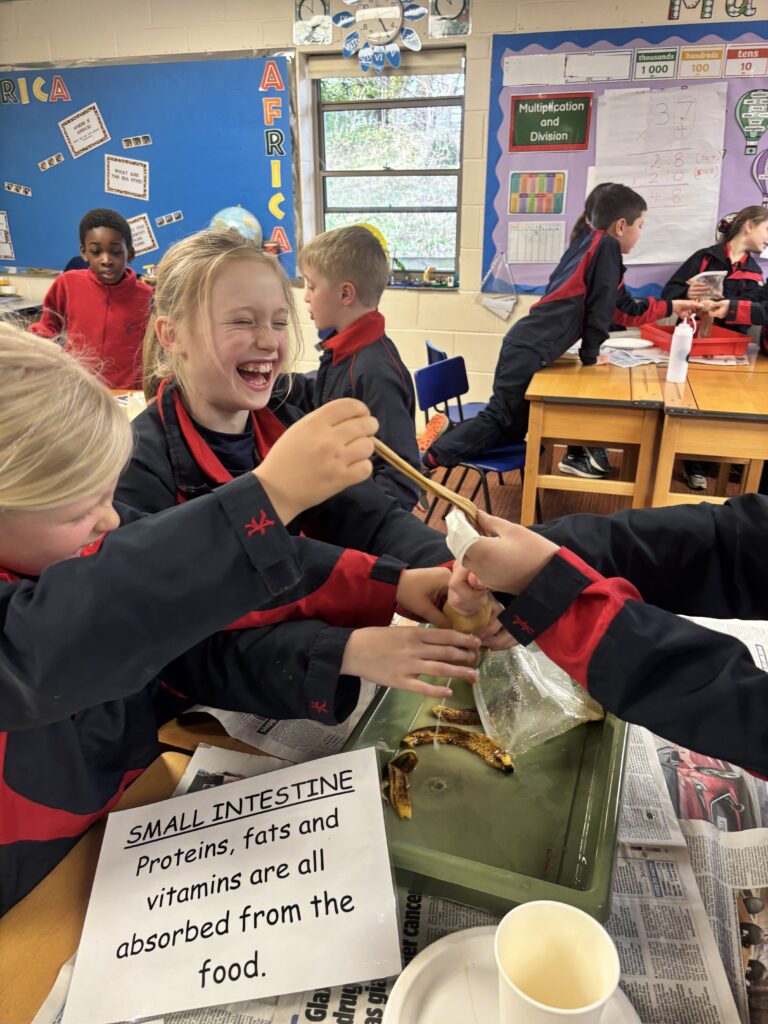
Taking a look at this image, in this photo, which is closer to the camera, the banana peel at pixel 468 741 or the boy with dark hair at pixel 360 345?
the banana peel at pixel 468 741

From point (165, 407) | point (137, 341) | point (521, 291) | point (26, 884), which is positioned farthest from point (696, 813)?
point (521, 291)

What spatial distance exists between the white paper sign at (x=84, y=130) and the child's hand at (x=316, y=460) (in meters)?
4.19

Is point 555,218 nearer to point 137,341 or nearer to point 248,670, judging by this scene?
point 137,341

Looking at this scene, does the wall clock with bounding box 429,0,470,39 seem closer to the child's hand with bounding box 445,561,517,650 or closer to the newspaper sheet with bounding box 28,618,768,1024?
the child's hand with bounding box 445,561,517,650

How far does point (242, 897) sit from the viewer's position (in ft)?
2.01

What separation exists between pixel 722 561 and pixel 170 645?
73 cm

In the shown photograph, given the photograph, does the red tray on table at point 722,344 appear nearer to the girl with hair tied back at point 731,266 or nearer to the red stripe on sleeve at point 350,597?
the girl with hair tied back at point 731,266

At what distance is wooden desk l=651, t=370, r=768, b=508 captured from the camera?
2162mm

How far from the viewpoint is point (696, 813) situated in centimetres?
75

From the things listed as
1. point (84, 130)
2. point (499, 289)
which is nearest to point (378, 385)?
point (499, 289)

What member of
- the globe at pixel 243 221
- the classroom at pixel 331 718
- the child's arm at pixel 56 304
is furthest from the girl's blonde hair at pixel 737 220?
the child's arm at pixel 56 304

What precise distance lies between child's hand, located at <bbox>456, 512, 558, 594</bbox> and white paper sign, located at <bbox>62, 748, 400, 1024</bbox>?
0.74ft

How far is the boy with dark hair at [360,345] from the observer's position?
180 centimetres

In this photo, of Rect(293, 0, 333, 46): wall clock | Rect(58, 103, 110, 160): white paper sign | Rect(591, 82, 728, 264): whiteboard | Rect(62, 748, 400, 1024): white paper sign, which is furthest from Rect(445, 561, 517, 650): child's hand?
Rect(58, 103, 110, 160): white paper sign
